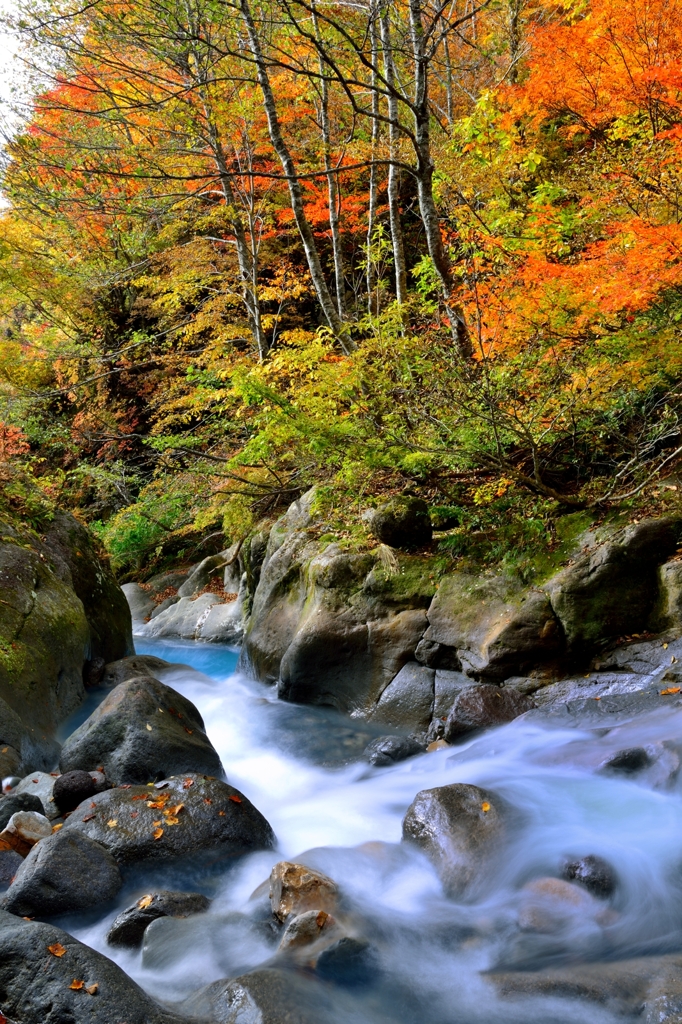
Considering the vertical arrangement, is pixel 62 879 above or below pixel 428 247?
below

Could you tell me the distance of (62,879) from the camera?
4184mm

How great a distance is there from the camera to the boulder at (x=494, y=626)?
6.57m

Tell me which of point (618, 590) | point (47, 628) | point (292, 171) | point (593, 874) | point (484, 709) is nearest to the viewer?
point (593, 874)

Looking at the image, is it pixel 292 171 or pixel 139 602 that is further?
pixel 139 602

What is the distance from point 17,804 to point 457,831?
3271 millimetres

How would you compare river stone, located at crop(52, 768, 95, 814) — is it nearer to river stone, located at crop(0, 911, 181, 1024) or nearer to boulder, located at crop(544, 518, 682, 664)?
river stone, located at crop(0, 911, 181, 1024)

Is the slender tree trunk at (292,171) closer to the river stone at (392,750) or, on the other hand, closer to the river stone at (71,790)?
the river stone at (392,750)

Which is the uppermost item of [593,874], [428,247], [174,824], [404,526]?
[428,247]

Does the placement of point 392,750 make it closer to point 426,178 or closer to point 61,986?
point 61,986

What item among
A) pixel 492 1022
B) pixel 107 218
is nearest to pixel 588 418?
pixel 492 1022

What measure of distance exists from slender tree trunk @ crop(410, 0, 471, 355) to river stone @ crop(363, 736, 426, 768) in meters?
4.49

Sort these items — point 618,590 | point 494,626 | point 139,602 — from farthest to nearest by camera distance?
point 139,602
point 494,626
point 618,590

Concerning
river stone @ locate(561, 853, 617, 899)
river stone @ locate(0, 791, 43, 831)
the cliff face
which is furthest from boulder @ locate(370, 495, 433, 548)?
river stone @ locate(0, 791, 43, 831)

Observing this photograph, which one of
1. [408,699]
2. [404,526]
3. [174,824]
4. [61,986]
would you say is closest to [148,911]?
[174,824]
